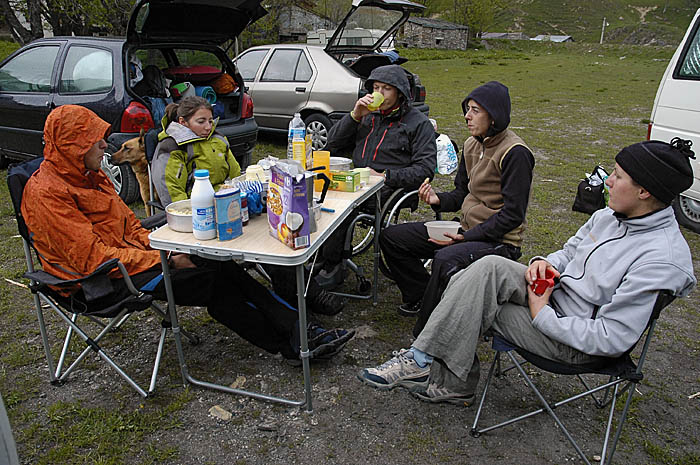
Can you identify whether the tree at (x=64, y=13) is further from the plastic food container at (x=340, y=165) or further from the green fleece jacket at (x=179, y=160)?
the plastic food container at (x=340, y=165)

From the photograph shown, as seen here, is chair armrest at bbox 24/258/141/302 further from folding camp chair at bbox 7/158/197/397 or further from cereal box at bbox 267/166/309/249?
cereal box at bbox 267/166/309/249

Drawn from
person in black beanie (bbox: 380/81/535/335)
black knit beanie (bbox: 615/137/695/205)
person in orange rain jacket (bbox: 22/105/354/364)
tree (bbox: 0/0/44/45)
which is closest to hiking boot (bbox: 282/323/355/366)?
person in orange rain jacket (bbox: 22/105/354/364)

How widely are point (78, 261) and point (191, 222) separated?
1.87 feet

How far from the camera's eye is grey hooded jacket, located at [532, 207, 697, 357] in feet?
6.17

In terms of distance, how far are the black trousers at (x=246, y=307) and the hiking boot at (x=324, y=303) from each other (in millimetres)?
321

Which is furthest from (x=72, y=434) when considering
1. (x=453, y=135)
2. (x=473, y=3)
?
(x=473, y=3)

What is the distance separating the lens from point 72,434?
235cm

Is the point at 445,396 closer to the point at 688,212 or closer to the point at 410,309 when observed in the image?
the point at 410,309

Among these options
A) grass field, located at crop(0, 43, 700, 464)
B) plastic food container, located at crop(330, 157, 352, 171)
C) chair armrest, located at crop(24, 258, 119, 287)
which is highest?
plastic food container, located at crop(330, 157, 352, 171)

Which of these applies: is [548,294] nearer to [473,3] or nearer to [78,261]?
[78,261]

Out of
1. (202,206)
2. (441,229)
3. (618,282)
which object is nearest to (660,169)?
(618,282)

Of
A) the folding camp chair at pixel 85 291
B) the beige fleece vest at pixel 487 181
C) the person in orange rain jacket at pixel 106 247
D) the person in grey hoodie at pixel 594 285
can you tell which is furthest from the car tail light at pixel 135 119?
the person in grey hoodie at pixel 594 285

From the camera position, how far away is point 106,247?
8.25 feet

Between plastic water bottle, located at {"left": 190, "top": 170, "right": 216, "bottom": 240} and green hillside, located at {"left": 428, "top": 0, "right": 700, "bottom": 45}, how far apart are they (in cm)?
7853
